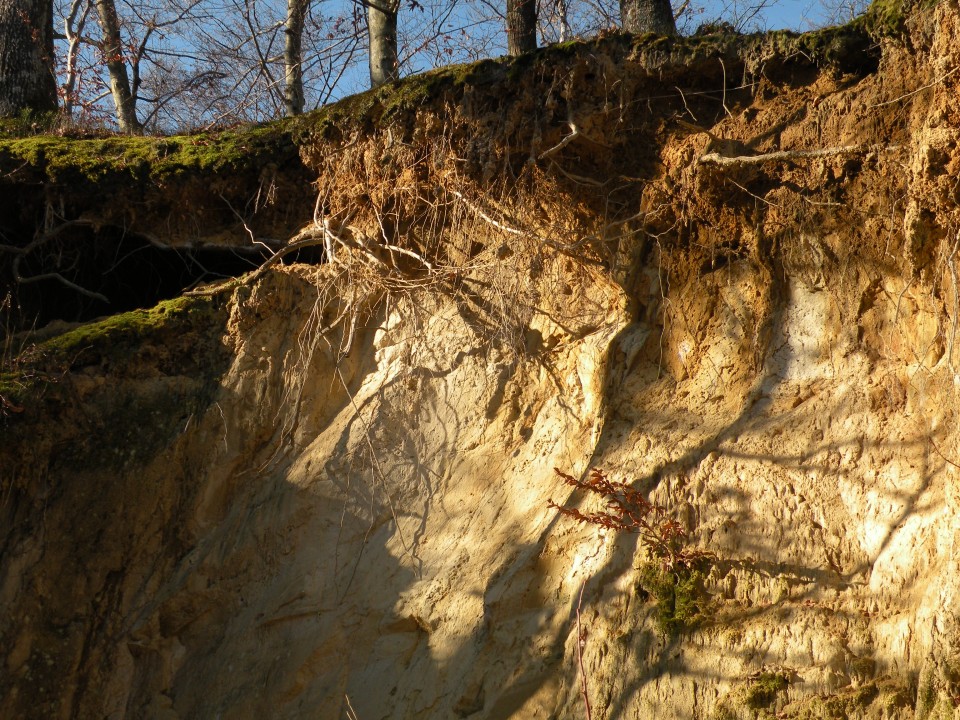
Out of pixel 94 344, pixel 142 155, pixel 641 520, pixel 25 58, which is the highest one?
pixel 25 58

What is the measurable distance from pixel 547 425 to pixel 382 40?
5.86 metres

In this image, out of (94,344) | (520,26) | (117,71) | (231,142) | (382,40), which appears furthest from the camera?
(117,71)

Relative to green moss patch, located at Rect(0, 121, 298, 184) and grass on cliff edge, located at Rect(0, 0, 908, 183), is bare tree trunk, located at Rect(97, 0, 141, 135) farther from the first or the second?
green moss patch, located at Rect(0, 121, 298, 184)

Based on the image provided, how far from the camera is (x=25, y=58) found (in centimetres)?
941

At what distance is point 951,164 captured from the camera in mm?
4520

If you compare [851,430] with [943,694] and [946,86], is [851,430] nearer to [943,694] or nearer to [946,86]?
[943,694]

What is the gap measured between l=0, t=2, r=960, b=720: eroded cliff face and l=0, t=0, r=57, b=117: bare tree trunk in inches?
162

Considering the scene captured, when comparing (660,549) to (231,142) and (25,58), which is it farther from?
(25,58)

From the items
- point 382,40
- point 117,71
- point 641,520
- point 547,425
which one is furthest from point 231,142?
point 117,71

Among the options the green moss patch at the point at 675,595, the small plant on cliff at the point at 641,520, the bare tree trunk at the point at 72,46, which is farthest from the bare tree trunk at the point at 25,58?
the green moss patch at the point at 675,595

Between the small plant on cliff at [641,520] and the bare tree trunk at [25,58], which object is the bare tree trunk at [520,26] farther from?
the small plant on cliff at [641,520]

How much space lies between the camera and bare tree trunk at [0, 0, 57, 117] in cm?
918

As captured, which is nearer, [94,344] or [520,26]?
[94,344]

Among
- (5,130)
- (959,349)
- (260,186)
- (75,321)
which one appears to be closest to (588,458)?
(959,349)
